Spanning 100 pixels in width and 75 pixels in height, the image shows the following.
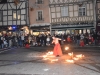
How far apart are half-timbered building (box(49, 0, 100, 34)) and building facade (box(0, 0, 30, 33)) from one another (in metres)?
4.19

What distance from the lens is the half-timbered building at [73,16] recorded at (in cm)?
2892

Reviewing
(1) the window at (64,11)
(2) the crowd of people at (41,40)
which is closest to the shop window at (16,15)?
(1) the window at (64,11)

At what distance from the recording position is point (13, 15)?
31734mm

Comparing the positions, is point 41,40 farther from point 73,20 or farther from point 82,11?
point 82,11

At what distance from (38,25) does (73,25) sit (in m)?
5.45

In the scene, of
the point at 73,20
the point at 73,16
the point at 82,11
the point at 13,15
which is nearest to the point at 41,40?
the point at 73,20

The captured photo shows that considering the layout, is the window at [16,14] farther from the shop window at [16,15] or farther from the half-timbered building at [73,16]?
the half-timbered building at [73,16]

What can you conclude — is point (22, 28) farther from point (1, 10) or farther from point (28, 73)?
point (28, 73)

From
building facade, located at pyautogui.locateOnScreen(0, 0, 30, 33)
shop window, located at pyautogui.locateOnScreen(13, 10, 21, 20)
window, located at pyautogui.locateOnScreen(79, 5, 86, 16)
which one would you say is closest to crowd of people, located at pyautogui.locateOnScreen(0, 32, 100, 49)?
window, located at pyautogui.locateOnScreen(79, 5, 86, 16)

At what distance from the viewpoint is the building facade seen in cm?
3127

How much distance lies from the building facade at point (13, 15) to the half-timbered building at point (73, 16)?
4187 mm

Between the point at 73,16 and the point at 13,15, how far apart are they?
9.35 m

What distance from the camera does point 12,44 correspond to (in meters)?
24.2

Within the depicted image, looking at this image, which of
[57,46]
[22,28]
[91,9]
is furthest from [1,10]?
[57,46]
